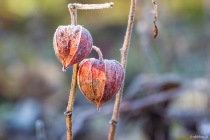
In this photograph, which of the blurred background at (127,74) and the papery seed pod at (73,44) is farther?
the blurred background at (127,74)

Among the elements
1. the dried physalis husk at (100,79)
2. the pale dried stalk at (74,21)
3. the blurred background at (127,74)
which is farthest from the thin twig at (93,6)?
the blurred background at (127,74)

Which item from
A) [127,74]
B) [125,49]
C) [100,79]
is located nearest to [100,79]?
[100,79]

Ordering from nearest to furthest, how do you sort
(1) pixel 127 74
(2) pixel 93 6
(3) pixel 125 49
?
(2) pixel 93 6 → (3) pixel 125 49 → (1) pixel 127 74

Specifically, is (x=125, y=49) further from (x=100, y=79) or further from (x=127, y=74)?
(x=127, y=74)

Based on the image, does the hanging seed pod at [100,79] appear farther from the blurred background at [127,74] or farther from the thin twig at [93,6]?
the blurred background at [127,74]

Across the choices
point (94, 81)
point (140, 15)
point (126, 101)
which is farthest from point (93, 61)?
point (140, 15)

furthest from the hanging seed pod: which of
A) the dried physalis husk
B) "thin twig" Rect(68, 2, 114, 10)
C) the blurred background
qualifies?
the blurred background

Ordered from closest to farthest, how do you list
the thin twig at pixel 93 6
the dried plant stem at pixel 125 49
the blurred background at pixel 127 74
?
the thin twig at pixel 93 6 → the dried plant stem at pixel 125 49 → the blurred background at pixel 127 74

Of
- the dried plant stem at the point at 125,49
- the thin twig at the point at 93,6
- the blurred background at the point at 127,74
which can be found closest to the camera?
the thin twig at the point at 93,6
